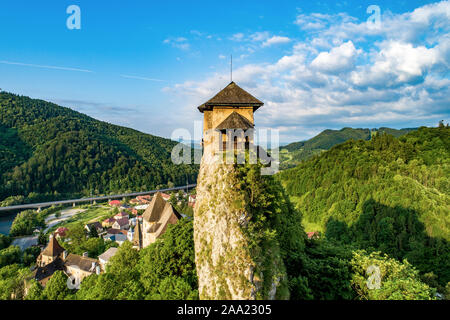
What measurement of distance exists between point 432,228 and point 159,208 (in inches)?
1917

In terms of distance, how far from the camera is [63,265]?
3716 cm

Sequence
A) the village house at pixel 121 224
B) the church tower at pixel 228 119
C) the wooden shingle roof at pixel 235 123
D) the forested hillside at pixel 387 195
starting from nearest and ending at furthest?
the wooden shingle roof at pixel 235 123
the church tower at pixel 228 119
the forested hillside at pixel 387 195
the village house at pixel 121 224

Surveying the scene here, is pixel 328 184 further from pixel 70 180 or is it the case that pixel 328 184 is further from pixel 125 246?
pixel 70 180

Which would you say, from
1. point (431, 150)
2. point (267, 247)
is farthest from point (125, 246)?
point (431, 150)

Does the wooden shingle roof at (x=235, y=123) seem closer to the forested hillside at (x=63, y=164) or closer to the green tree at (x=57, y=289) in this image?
the green tree at (x=57, y=289)

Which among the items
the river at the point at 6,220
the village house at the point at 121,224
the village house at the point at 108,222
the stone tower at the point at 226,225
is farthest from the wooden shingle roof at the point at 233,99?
the river at the point at 6,220

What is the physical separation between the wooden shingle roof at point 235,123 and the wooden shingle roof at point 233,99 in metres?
0.99

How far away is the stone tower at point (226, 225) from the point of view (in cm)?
1222

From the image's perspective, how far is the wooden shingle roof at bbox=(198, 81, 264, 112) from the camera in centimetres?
1600

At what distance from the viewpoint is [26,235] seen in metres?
62.8

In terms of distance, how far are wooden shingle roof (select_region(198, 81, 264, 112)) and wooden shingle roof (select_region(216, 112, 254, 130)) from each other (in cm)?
99

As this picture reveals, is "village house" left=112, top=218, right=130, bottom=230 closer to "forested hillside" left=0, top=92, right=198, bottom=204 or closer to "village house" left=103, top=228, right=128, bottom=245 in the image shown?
"village house" left=103, top=228, right=128, bottom=245

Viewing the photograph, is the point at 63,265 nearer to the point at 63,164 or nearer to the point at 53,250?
the point at 53,250

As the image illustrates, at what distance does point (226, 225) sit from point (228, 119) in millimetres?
6737
